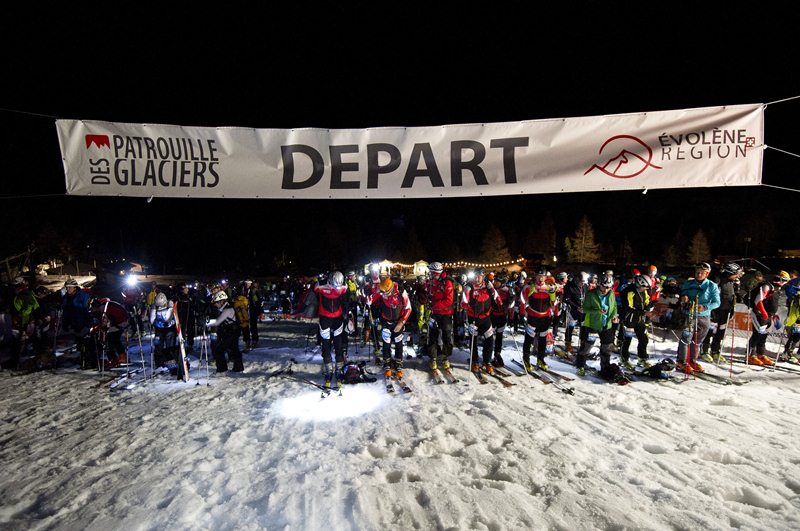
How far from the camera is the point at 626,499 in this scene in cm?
368

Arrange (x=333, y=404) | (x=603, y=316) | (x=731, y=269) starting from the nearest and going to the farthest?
(x=333, y=404) → (x=603, y=316) → (x=731, y=269)

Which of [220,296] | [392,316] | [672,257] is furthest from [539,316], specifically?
[672,257]

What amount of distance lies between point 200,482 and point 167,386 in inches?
179

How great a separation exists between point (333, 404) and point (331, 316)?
1854 millimetres

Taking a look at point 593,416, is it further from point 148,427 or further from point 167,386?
point 167,386

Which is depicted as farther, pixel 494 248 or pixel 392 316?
pixel 494 248

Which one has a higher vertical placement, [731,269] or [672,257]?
[731,269]

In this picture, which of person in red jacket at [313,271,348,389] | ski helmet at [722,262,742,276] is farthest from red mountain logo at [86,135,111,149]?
ski helmet at [722,262,742,276]

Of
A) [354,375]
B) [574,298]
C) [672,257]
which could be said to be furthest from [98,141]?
[672,257]

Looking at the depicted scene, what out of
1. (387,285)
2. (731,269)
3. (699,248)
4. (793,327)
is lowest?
(793,327)

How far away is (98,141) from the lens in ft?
15.3

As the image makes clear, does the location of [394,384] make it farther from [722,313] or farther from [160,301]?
[722,313]

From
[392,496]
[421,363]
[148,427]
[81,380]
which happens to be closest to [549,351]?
[421,363]

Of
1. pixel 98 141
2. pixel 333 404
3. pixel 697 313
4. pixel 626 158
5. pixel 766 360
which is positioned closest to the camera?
pixel 626 158
